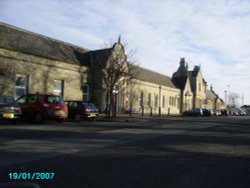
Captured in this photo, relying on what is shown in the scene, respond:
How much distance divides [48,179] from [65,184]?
505mm

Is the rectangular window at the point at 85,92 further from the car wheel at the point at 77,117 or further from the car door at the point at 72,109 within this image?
the car wheel at the point at 77,117

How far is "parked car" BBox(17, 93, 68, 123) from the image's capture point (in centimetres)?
1884

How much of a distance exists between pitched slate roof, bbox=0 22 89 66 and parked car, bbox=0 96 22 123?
8.07 m

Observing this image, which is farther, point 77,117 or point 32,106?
point 77,117

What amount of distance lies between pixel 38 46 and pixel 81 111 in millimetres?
9050

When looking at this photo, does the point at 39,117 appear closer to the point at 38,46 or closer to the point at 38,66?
the point at 38,66

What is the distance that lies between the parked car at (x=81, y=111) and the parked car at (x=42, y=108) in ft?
10.1

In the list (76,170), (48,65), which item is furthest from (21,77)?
(76,170)

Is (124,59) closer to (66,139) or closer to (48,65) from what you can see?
(48,65)

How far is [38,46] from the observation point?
91.5 feet

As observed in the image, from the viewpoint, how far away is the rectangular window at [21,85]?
25.0 m

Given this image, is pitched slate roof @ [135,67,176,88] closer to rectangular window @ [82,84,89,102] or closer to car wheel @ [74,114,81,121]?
rectangular window @ [82,84,89,102]

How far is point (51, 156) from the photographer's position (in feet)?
27.4

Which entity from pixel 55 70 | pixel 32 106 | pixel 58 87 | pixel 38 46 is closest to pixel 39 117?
pixel 32 106
